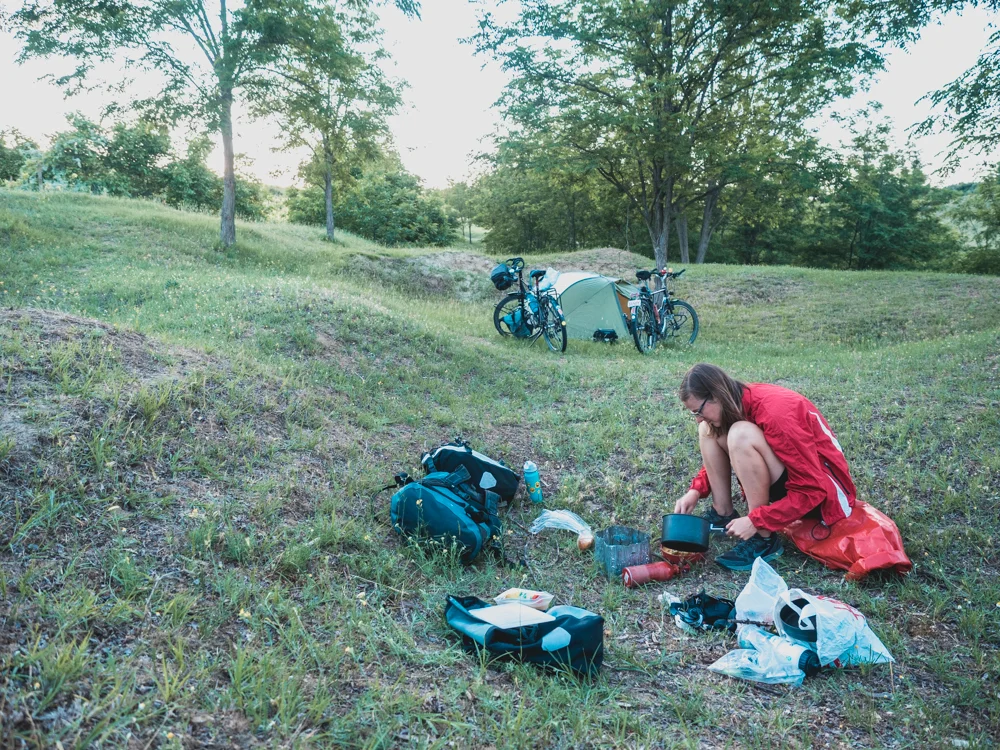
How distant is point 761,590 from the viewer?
3252 millimetres

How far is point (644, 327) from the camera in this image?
11.4m

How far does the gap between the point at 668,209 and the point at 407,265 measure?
9624mm

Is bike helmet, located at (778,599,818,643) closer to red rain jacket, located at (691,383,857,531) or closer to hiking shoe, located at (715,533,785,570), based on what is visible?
red rain jacket, located at (691,383,857,531)

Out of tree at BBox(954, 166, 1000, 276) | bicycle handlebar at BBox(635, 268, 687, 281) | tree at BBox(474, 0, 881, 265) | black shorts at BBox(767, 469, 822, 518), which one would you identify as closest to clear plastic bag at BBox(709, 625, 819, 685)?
black shorts at BBox(767, 469, 822, 518)

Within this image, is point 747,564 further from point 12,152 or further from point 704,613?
point 12,152

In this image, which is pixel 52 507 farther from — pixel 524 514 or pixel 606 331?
pixel 606 331

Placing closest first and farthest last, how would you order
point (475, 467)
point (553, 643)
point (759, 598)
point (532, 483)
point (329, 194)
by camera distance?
1. point (553, 643)
2. point (759, 598)
3. point (475, 467)
4. point (532, 483)
5. point (329, 194)

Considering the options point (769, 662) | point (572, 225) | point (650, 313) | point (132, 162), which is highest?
point (132, 162)

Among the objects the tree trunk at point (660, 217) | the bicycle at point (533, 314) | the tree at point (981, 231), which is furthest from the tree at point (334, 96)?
the tree at point (981, 231)

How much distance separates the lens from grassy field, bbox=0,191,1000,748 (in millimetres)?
2344

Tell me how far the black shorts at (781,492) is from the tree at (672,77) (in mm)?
15826

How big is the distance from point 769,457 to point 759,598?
101cm

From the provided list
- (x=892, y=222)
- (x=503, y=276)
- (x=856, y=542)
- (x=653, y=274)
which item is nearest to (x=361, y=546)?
(x=856, y=542)

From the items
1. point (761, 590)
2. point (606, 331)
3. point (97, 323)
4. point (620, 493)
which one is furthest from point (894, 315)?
point (97, 323)
